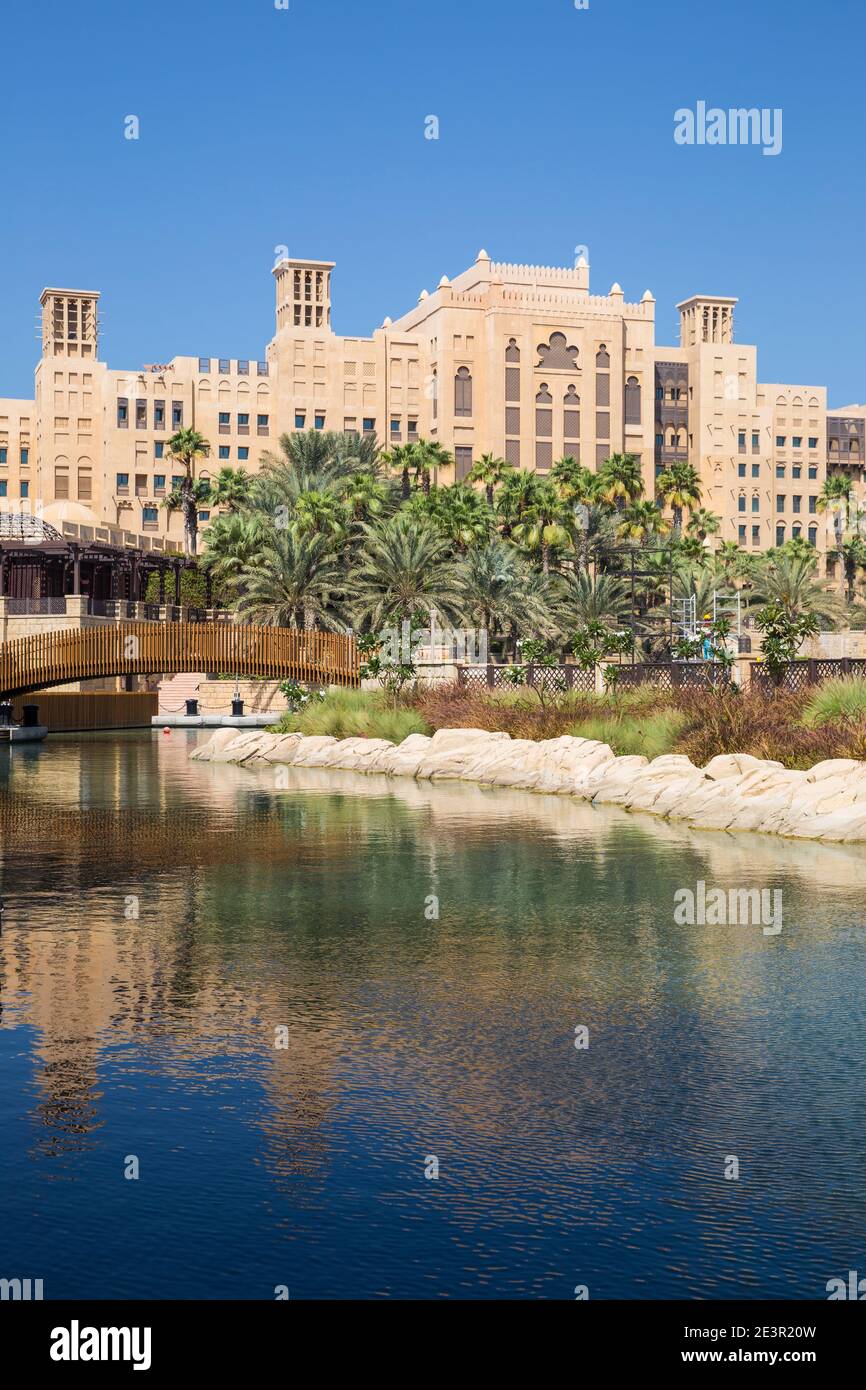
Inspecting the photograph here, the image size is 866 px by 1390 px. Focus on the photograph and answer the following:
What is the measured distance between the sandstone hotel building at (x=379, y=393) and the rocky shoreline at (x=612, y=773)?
78.3 meters

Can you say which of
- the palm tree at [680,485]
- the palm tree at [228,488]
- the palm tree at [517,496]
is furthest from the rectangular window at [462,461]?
the palm tree at [517,496]

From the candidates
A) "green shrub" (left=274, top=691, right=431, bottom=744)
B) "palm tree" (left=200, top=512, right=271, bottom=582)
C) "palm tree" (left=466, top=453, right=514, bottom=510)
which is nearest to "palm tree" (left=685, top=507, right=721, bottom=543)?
"palm tree" (left=466, top=453, right=514, bottom=510)

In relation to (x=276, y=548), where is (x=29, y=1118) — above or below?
below

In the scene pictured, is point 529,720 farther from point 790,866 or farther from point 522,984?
point 522,984

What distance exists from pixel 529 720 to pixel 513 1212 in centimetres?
2990

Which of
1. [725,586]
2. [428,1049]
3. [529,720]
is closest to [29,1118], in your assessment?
[428,1049]

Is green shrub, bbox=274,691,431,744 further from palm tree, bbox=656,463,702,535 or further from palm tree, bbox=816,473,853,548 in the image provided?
palm tree, bbox=816,473,853,548

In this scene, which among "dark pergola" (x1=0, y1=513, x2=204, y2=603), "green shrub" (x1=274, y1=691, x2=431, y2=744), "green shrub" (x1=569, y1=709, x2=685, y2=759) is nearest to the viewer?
"green shrub" (x1=569, y1=709, x2=685, y2=759)

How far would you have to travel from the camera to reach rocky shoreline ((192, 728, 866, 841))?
2211 cm

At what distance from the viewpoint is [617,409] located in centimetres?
12262

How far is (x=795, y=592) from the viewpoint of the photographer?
254 ft

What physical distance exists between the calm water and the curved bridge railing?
33.1 meters

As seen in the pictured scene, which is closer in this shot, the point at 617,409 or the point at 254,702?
the point at 254,702

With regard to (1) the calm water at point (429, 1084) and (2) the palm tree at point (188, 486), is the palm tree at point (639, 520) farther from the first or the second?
(1) the calm water at point (429, 1084)
